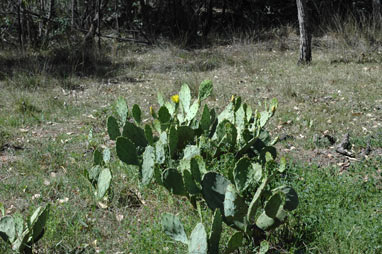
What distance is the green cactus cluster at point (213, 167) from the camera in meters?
2.34

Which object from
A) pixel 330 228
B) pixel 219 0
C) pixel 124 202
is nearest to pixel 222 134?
pixel 124 202

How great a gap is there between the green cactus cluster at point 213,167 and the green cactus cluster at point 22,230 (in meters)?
0.66

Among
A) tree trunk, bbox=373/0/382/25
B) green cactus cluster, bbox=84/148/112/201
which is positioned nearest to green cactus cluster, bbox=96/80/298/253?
green cactus cluster, bbox=84/148/112/201

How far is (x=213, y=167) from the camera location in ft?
11.4

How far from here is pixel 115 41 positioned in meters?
10.6

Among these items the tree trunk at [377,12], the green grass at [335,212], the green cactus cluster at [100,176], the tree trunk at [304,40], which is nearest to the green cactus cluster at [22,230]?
the green cactus cluster at [100,176]

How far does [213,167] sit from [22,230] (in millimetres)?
1618

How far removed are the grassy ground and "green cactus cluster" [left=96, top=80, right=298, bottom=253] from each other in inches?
8.5

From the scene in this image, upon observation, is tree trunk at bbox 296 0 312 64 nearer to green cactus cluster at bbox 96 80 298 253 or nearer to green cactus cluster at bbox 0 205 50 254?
green cactus cluster at bbox 96 80 298 253

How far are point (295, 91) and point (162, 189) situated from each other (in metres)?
3.61

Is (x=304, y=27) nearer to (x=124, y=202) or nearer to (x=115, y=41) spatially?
(x=115, y=41)

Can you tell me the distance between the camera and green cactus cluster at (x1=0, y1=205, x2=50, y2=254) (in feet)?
7.90

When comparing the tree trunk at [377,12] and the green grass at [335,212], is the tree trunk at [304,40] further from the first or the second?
the green grass at [335,212]

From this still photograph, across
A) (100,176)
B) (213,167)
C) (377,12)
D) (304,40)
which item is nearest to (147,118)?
(213,167)
